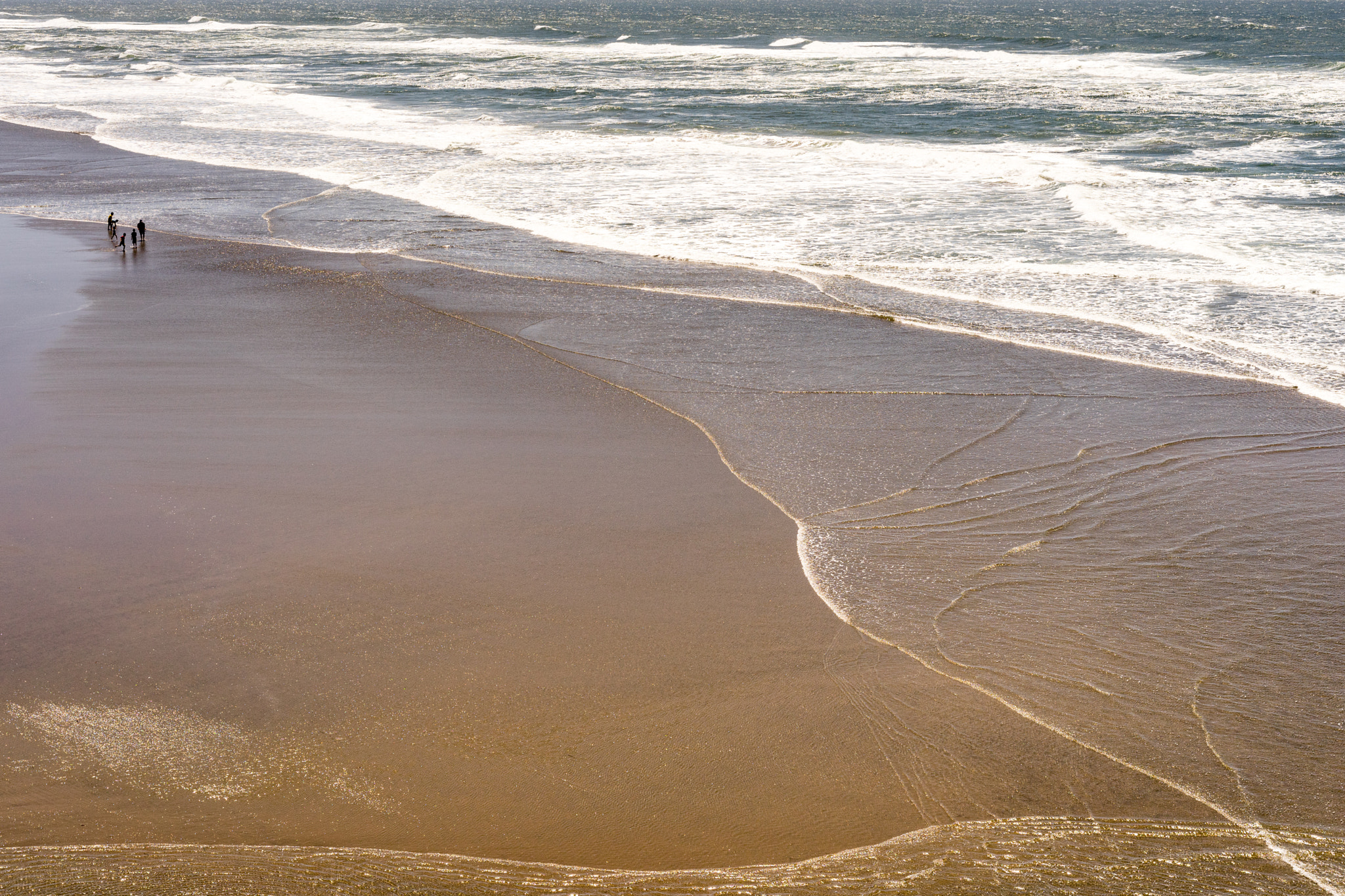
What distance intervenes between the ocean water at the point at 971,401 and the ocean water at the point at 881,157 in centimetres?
13

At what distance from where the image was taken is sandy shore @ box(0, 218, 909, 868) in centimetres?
427

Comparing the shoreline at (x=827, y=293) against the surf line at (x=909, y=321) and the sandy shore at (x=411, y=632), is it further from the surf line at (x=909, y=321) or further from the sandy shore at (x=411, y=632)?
the sandy shore at (x=411, y=632)

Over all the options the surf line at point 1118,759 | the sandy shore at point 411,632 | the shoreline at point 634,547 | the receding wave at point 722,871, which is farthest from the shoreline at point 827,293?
the receding wave at point 722,871

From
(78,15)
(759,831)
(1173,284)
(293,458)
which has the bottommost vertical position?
(759,831)

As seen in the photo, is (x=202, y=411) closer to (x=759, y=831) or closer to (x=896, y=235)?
(x=759, y=831)

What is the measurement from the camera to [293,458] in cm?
746

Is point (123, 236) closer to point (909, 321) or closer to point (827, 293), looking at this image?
point (827, 293)

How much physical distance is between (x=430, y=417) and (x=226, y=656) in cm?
336

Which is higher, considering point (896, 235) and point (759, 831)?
point (896, 235)

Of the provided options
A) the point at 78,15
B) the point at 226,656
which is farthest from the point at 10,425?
the point at 78,15

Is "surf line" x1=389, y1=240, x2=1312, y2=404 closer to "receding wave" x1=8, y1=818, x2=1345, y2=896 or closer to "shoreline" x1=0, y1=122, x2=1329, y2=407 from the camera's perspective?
"shoreline" x1=0, y1=122, x2=1329, y2=407

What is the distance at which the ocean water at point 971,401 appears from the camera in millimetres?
4219

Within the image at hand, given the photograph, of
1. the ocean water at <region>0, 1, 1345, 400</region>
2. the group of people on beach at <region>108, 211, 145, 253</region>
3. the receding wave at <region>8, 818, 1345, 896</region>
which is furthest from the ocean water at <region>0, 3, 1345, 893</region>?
the group of people on beach at <region>108, 211, 145, 253</region>

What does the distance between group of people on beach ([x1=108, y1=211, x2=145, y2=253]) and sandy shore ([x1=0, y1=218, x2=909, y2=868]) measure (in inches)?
218
